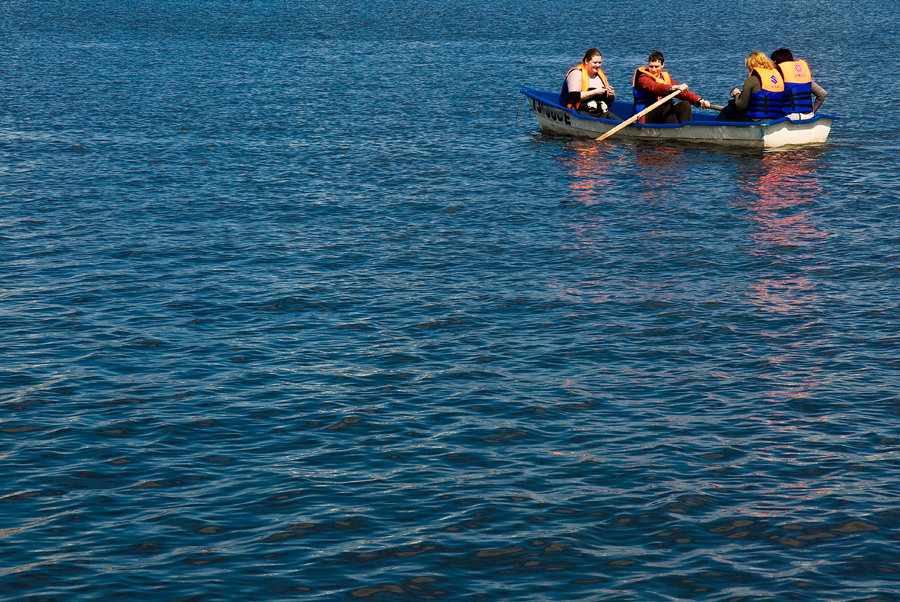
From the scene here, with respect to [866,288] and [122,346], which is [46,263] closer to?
[122,346]

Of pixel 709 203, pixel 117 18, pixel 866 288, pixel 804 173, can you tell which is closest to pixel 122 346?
pixel 866 288

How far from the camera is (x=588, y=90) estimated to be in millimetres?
28141

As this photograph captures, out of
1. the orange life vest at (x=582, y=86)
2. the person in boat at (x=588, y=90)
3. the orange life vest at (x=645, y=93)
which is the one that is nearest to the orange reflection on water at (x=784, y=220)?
the orange life vest at (x=645, y=93)

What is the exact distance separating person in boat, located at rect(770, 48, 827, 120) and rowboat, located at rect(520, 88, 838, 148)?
0.25m

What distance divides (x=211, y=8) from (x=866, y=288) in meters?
75.4

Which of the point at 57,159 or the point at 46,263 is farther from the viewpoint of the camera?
the point at 57,159

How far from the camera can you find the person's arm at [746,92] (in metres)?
24.9

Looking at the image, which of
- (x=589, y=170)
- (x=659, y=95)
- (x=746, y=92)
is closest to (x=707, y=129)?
(x=746, y=92)

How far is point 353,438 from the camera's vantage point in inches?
429

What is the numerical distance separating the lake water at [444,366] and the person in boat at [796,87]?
4.14 ft

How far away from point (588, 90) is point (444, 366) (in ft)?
55.8

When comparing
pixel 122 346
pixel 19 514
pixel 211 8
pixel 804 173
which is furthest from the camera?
pixel 211 8

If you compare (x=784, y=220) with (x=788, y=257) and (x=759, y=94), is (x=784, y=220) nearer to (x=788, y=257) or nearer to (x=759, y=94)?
(x=788, y=257)

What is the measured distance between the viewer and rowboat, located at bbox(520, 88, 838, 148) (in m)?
25.1
